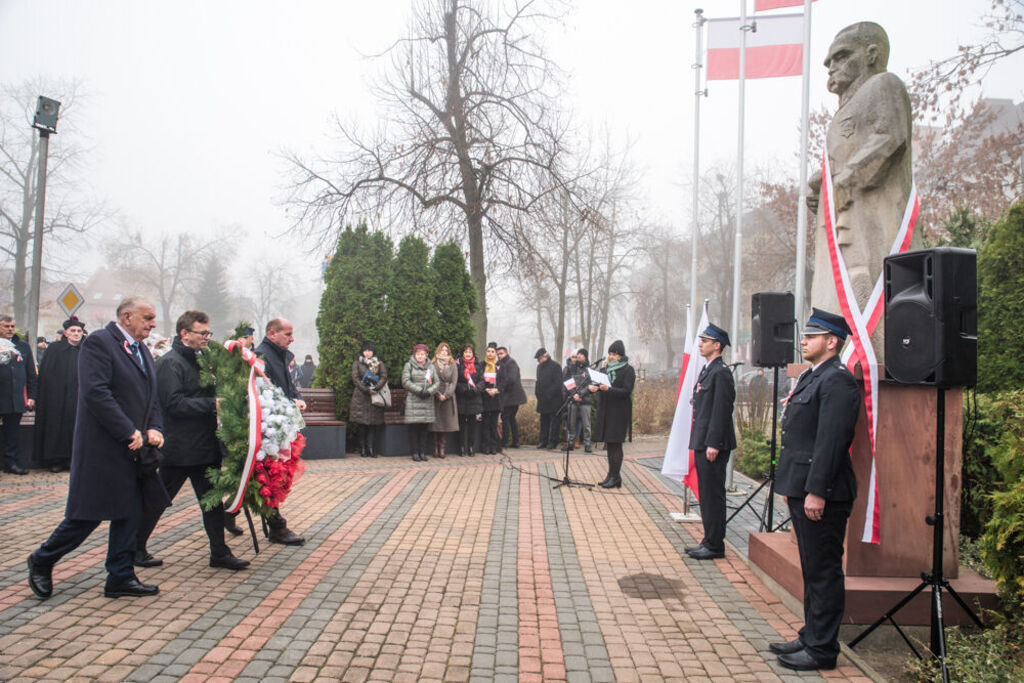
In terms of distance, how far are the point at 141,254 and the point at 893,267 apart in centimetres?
5741

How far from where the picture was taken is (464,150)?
18.0m

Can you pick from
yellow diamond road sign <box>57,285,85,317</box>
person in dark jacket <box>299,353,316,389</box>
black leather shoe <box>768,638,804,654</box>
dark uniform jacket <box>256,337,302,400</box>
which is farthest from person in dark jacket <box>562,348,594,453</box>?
person in dark jacket <box>299,353,316,389</box>

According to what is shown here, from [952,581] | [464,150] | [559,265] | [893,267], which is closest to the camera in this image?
[893,267]

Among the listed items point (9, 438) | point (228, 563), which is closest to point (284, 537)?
point (228, 563)

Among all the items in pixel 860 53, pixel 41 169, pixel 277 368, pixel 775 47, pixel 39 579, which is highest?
pixel 775 47

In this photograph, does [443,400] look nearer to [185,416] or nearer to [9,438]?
[9,438]

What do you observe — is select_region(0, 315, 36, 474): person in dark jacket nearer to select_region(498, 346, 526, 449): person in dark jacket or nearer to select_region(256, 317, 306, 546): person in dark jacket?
select_region(256, 317, 306, 546): person in dark jacket

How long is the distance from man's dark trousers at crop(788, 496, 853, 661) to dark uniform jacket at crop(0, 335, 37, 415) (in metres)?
10.5

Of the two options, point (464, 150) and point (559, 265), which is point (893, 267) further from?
point (559, 265)

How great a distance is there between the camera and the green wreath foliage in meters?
5.55

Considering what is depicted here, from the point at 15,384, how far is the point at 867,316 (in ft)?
35.6

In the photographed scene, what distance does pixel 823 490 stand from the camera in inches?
161

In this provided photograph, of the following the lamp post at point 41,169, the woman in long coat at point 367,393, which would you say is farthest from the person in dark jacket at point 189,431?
the lamp post at point 41,169

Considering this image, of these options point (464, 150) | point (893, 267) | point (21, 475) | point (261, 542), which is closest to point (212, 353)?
point (261, 542)
